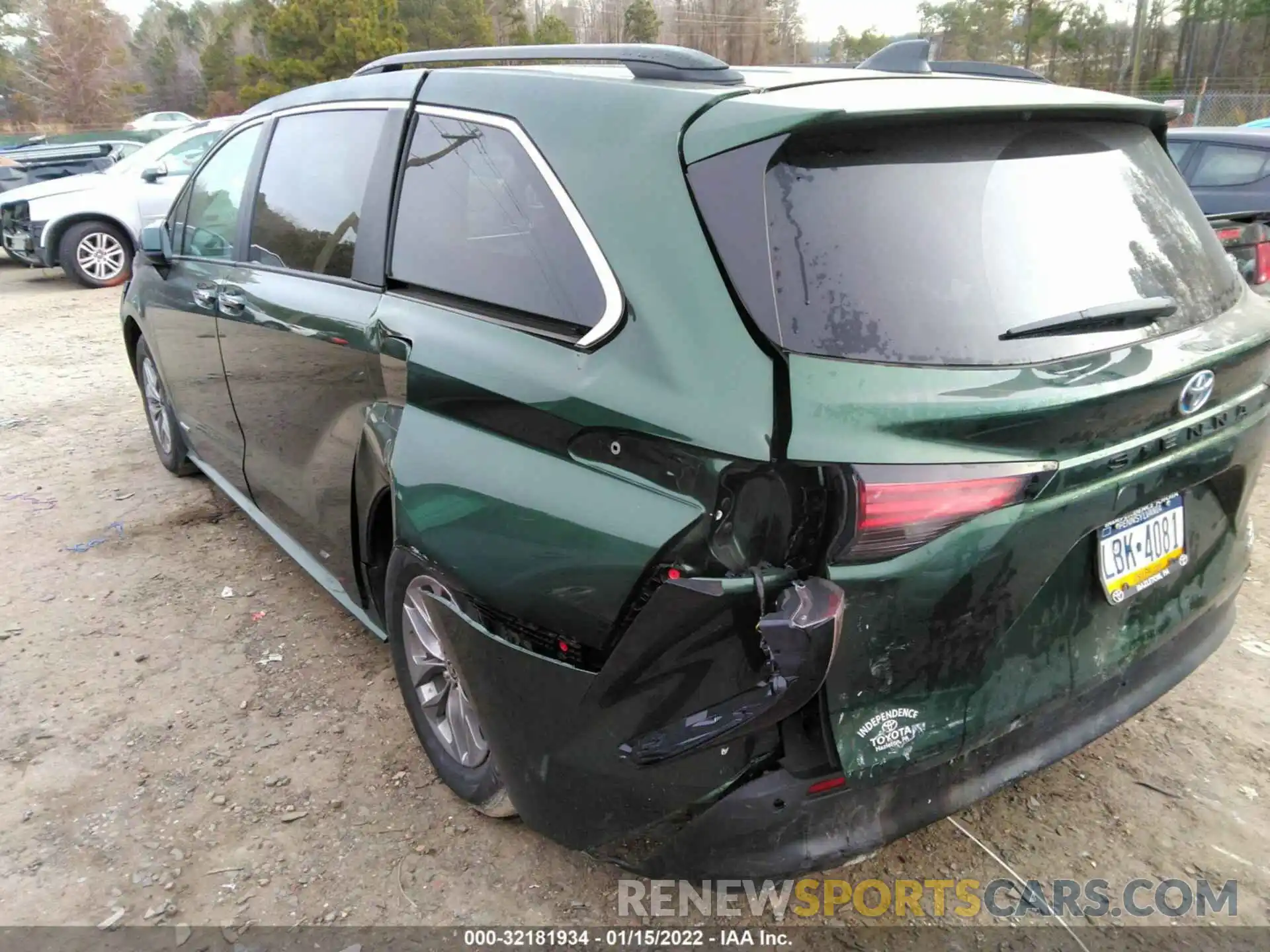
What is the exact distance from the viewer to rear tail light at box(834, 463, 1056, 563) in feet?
5.01

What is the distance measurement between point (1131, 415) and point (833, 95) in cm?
84

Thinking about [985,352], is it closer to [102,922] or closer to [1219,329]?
[1219,329]

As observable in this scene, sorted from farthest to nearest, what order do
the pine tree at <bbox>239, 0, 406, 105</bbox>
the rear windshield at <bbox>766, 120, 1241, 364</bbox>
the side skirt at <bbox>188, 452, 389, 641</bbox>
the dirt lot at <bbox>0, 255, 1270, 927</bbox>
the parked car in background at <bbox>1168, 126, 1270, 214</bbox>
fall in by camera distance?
the pine tree at <bbox>239, 0, 406, 105</bbox> < the parked car in background at <bbox>1168, 126, 1270, 214</bbox> < the side skirt at <bbox>188, 452, 389, 641</bbox> < the dirt lot at <bbox>0, 255, 1270, 927</bbox> < the rear windshield at <bbox>766, 120, 1241, 364</bbox>

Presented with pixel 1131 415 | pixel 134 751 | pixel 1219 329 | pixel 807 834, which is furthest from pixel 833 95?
pixel 134 751

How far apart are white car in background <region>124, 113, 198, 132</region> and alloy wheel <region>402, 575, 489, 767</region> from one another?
3156 centimetres

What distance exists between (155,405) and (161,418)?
110 millimetres

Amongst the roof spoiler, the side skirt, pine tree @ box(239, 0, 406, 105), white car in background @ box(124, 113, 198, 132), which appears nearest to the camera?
the side skirt

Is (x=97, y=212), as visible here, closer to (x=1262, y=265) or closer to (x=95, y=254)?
(x=95, y=254)

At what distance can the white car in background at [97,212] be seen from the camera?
11172 millimetres

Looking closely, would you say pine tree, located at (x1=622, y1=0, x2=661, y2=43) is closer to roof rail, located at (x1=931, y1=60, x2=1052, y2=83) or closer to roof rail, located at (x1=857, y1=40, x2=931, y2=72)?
roof rail, located at (x1=931, y1=60, x2=1052, y2=83)

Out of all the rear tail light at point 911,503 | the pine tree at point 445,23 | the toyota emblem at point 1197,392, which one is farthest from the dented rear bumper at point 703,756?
the pine tree at point 445,23

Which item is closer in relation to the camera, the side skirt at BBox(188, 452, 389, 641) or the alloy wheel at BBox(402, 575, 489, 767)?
the alloy wheel at BBox(402, 575, 489, 767)

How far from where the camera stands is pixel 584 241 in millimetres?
1884

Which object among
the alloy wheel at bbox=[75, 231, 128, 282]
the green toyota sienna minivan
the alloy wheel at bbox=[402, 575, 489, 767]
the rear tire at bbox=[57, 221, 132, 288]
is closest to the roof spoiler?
the green toyota sienna minivan
